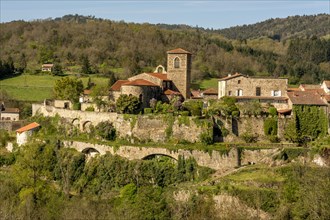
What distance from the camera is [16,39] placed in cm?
11038

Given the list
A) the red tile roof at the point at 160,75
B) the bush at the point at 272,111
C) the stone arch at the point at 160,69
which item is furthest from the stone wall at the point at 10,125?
the bush at the point at 272,111

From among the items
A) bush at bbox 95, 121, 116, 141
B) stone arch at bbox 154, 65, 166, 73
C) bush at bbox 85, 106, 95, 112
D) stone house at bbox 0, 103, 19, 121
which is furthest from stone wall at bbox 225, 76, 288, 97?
stone house at bbox 0, 103, 19, 121

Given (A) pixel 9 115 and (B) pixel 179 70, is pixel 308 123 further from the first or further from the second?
(A) pixel 9 115

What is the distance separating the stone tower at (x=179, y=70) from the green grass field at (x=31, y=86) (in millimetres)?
21663

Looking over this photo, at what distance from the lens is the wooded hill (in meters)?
90.9

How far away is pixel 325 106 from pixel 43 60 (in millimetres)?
59563

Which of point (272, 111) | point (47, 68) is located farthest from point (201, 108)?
point (47, 68)

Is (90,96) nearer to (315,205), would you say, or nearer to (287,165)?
(287,165)

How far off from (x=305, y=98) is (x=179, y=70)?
1295cm

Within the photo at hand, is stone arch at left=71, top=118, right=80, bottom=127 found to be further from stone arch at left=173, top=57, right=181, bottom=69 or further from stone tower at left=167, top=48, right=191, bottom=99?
stone arch at left=173, top=57, right=181, bottom=69

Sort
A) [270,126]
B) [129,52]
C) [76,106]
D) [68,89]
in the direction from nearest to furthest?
[270,126] < [76,106] < [68,89] < [129,52]

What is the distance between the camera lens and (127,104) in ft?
150

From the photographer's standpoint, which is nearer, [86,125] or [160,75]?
[86,125]

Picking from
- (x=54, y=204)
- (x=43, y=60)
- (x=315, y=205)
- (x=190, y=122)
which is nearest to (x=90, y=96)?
(x=190, y=122)
